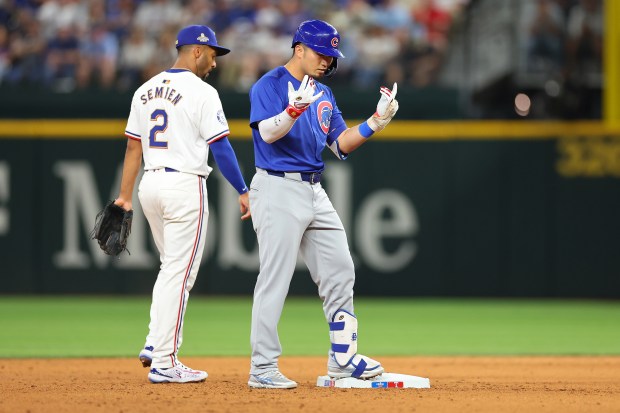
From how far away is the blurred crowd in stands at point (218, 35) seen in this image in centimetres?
1316

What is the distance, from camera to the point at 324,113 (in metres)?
6.03

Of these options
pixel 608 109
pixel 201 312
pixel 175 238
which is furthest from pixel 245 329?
pixel 608 109

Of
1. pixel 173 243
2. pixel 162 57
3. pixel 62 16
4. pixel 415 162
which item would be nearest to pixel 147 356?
pixel 173 243

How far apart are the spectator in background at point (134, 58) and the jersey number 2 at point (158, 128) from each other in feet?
23.1

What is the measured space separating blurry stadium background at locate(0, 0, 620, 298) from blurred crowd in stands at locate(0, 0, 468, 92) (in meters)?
0.03

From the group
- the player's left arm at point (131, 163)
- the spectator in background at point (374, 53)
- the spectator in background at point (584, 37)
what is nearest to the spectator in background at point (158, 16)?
the spectator in background at point (374, 53)

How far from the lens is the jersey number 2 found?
6.24 metres

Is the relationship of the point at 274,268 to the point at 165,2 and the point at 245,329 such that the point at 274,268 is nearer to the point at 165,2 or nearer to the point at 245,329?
the point at 245,329

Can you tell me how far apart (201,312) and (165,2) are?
4.55m

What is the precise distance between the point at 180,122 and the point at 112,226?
33.8 inches

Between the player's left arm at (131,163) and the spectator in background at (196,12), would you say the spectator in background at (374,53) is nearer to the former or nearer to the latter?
the spectator in background at (196,12)

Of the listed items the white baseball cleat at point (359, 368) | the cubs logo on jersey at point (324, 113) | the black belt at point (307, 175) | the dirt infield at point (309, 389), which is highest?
the cubs logo on jersey at point (324, 113)

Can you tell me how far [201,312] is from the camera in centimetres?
1171

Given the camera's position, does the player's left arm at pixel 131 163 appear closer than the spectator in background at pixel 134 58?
Yes
